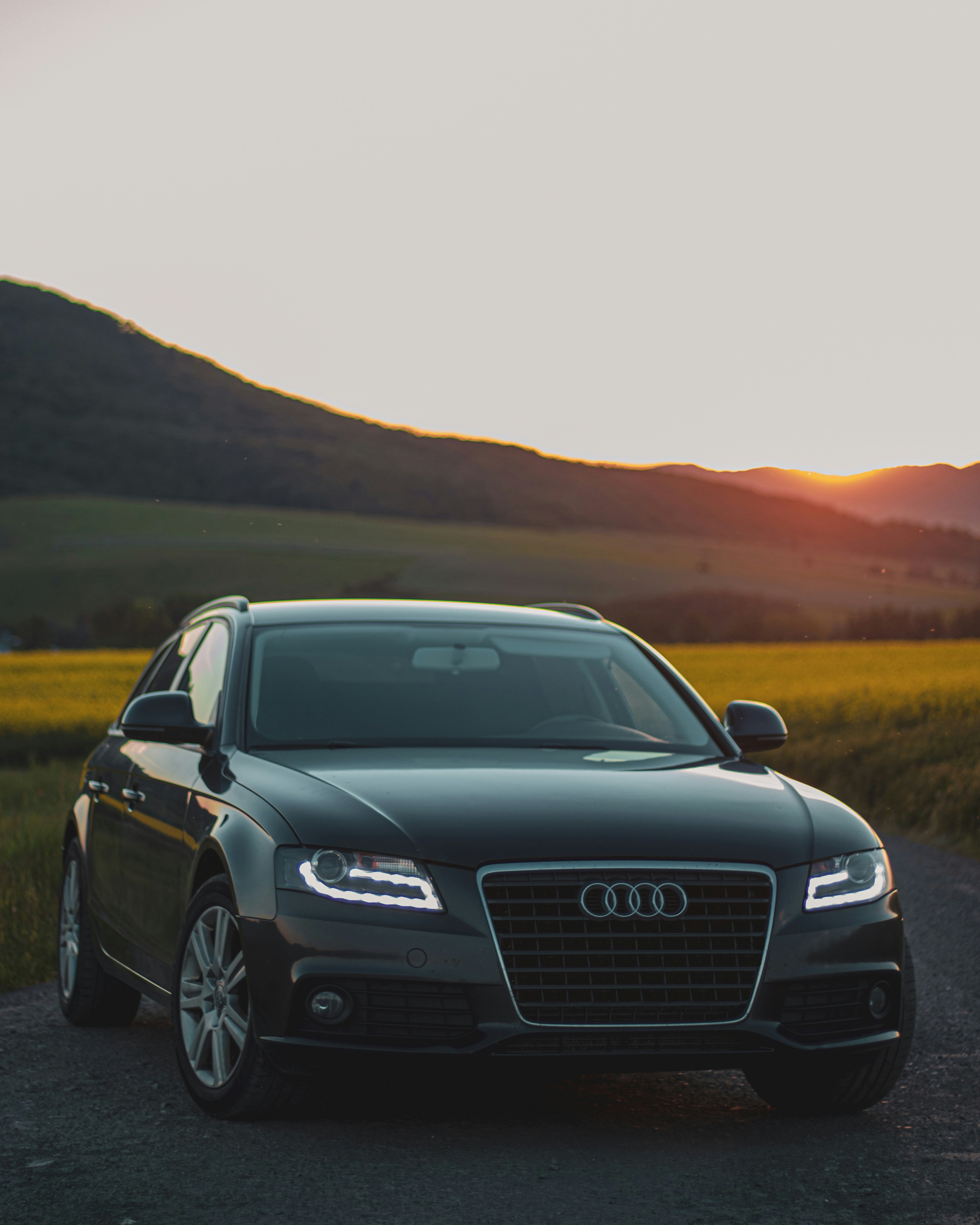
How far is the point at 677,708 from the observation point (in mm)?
6363

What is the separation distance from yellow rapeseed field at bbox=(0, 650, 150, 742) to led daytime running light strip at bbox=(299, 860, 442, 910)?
30.5 metres

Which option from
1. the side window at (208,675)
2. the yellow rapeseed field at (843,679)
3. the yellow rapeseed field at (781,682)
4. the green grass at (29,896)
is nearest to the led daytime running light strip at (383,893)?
the side window at (208,675)

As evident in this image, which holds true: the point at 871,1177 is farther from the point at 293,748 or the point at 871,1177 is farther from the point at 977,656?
the point at 977,656

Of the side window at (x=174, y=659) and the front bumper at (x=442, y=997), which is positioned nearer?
the front bumper at (x=442, y=997)

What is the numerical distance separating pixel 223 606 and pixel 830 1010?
3062mm

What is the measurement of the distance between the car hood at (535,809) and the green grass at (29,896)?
3.47 m

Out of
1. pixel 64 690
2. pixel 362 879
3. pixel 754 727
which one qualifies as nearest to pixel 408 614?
pixel 754 727

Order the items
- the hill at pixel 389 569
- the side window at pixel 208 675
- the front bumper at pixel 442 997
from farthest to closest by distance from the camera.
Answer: the hill at pixel 389 569 → the side window at pixel 208 675 → the front bumper at pixel 442 997

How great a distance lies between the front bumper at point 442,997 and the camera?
4582 mm

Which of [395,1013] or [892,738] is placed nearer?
[395,1013]

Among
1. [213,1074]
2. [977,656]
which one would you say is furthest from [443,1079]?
[977,656]

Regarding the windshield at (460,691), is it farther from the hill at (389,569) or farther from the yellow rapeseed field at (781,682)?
the hill at (389,569)

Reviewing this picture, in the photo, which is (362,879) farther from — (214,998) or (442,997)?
(214,998)

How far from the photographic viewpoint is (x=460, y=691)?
20.2ft
